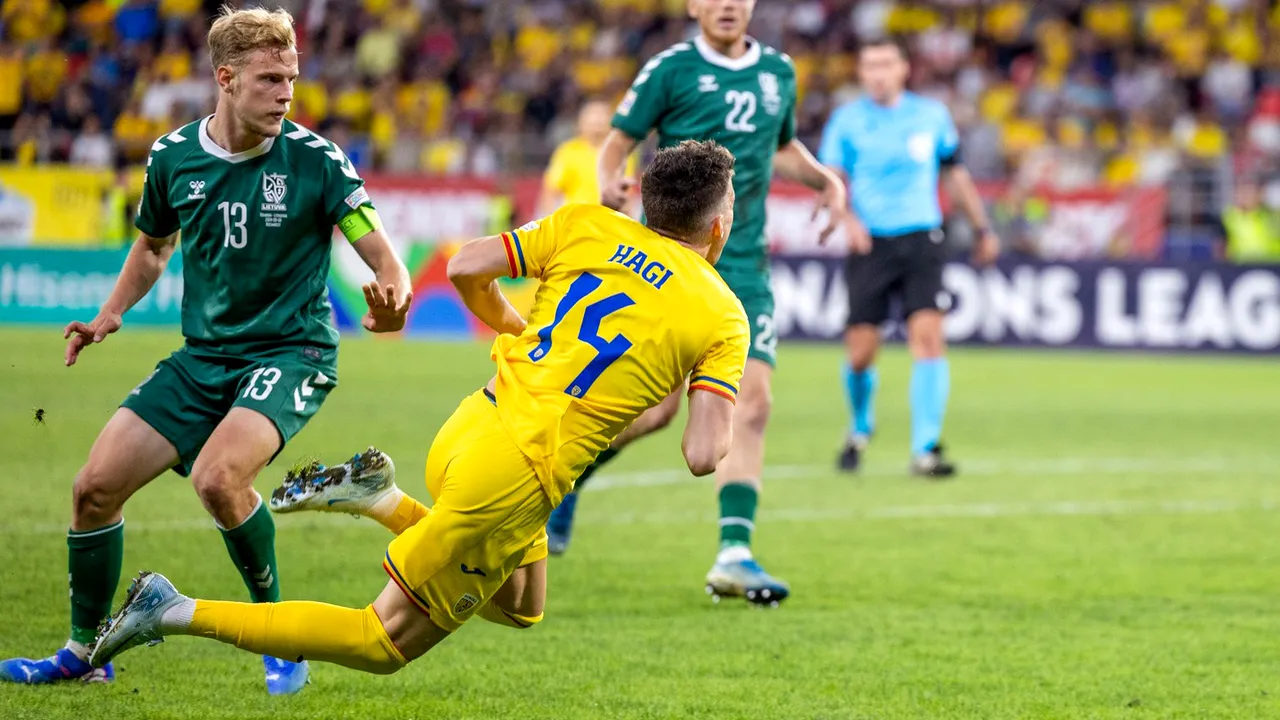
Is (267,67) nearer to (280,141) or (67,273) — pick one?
(280,141)

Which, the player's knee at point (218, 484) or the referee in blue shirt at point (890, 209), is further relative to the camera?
the referee in blue shirt at point (890, 209)

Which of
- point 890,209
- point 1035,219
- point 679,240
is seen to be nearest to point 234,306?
point 679,240

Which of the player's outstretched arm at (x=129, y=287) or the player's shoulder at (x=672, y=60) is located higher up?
the player's shoulder at (x=672, y=60)

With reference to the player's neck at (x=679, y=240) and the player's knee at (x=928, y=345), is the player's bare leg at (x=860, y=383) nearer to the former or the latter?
the player's knee at (x=928, y=345)

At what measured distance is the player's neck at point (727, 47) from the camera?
7156 millimetres

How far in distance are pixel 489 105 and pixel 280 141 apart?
2147cm

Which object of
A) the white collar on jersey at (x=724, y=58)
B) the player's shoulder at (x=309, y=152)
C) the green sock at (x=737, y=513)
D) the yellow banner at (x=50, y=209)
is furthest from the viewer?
the yellow banner at (x=50, y=209)

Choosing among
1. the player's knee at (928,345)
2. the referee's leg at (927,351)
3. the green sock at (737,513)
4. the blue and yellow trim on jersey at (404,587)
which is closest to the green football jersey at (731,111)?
the green sock at (737,513)

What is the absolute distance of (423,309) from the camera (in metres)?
21.2

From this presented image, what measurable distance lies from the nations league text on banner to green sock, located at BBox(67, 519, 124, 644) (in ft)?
49.5

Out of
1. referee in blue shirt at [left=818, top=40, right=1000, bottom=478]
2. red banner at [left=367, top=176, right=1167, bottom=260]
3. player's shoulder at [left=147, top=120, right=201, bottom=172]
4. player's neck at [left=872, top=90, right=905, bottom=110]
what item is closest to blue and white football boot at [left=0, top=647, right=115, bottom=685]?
player's shoulder at [left=147, top=120, right=201, bottom=172]

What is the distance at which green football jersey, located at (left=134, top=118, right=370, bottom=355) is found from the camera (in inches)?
202

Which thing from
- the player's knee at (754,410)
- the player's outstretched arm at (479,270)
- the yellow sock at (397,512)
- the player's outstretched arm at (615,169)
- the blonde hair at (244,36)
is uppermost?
Result: the blonde hair at (244,36)

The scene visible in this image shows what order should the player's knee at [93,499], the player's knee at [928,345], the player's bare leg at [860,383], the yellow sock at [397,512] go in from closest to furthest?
the yellow sock at [397,512], the player's knee at [93,499], the player's knee at [928,345], the player's bare leg at [860,383]
